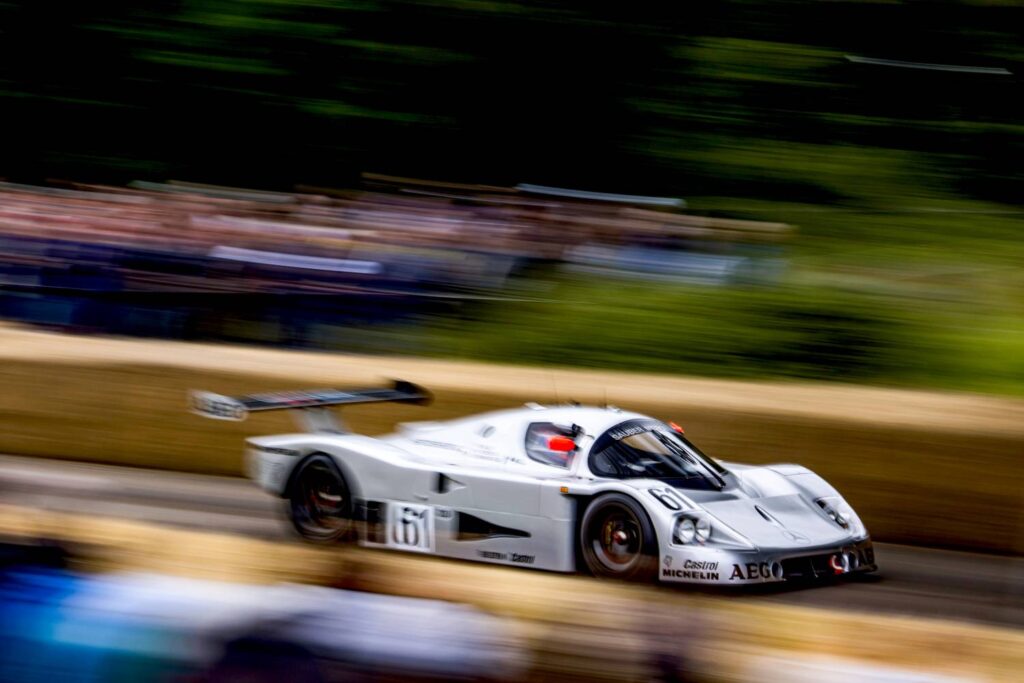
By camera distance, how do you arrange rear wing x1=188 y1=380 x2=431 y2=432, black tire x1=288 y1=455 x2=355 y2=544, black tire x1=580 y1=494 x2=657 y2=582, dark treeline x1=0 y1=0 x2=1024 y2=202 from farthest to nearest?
dark treeline x1=0 y1=0 x2=1024 y2=202
black tire x1=288 y1=455 x2=355 y2=544
rear wing x1=188 y1=380 x2=431 y2=432
black tire x1=580 y1=494 x2=657 y2=582

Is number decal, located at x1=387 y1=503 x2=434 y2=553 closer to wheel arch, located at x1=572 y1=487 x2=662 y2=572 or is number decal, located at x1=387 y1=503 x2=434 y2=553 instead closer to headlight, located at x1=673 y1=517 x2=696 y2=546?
wheel arch, located at x1=572 y1=487 x2=662 y2=572

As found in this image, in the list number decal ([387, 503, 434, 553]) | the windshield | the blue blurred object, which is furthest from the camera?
number decal ([387, 503, 434, 553])

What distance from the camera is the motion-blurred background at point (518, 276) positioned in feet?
9.67

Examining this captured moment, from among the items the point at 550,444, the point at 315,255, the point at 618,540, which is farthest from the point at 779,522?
the point at 315,255

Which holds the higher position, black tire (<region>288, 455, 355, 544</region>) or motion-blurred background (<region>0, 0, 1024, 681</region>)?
motion-blurred background (<region>0, 0, 1024, 681</region>)

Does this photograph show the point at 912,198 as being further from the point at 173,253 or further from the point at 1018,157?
the point at 173,253

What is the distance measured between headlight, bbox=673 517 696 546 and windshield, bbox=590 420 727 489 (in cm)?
34

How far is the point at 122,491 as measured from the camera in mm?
7844

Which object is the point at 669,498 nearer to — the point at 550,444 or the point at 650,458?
the point at 650,458

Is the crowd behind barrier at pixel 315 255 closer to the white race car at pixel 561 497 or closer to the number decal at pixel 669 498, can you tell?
the white race car at pixel 561 497

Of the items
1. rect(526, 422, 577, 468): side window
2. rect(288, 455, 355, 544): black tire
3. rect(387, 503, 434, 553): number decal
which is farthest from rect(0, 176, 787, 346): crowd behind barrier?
rect(526, 422, 577, 468): side window

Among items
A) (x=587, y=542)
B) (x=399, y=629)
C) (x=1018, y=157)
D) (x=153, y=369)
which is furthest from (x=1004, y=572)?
(x=1018, y=157)

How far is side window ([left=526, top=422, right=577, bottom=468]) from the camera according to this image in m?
6.10

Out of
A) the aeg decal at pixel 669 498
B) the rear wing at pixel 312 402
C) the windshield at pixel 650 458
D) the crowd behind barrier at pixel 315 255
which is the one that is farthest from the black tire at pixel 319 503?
the crowd behind barrier at pixel 315 255
